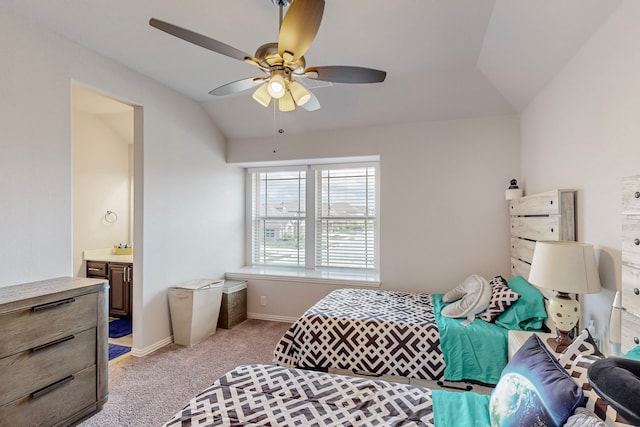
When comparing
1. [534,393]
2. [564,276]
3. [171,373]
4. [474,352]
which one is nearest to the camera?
[534,393]

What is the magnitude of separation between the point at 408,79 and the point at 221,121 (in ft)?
7.88

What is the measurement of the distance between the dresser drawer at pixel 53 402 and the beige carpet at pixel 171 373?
0.55ft

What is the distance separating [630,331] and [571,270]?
13.9 inches

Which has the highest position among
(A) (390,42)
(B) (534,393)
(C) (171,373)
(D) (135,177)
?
(A) (390,42)

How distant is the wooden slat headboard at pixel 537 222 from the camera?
2.10m

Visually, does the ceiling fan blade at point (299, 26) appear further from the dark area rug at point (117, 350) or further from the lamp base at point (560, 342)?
the dark area rug at point (117, 350)

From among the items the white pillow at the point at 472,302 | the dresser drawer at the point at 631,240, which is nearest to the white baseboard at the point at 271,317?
the white pillow at the point at 472,302

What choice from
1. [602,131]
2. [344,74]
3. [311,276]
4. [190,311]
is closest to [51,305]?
[190,311]

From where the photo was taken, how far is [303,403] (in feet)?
4.49

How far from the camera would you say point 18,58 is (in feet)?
6.95

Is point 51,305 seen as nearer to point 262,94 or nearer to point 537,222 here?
point 262,94

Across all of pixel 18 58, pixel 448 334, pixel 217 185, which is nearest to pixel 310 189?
pixel 217 185

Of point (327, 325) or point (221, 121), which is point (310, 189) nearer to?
point (221, 121)

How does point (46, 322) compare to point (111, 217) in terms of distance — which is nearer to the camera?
point (46, 322)
